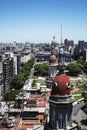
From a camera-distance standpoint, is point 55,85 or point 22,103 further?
point 22,103

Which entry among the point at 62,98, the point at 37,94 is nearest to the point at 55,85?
the point at 62,98

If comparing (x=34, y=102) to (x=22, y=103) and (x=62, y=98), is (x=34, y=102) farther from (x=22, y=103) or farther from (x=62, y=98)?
(x=62, y=98)

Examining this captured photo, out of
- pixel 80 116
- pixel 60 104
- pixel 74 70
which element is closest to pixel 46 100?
pixel 80 116

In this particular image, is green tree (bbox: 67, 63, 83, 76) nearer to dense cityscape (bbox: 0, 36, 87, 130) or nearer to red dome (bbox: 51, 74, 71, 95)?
dense cityscape (bbox: 0, 36, 87, 130)

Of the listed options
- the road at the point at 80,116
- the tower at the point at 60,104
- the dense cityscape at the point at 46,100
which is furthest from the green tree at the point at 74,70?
the tower at the point at 60,104

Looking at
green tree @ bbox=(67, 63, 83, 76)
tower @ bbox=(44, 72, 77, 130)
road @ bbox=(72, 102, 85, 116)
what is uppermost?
tower @ bbox=(44, 72, 77, 130)

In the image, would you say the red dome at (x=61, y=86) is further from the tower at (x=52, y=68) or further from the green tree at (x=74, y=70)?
the green tree at (x=74, y=70)

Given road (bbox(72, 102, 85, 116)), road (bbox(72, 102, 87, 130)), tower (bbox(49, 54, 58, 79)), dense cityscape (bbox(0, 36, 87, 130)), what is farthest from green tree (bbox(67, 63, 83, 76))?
road (bbox(72, 102, 87, 130))

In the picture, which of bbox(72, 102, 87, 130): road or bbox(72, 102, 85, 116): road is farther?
bbox(72, 102, 85, 116): road

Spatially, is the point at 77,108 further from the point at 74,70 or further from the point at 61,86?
the point at 74,70
